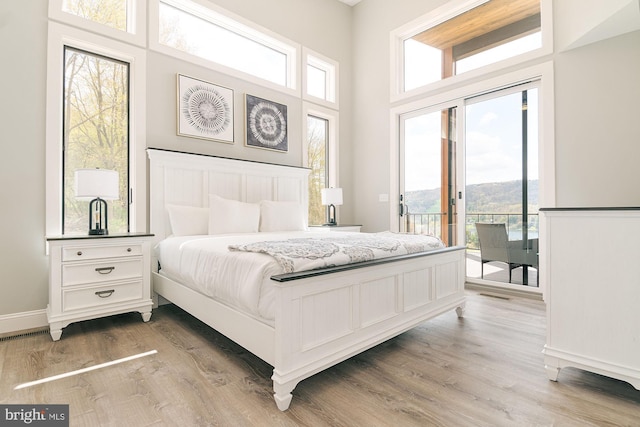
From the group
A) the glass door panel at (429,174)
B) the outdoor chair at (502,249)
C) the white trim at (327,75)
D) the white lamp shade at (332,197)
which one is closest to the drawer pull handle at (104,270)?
the white lamp shade at (332,197)

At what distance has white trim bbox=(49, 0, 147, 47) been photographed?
2715mm

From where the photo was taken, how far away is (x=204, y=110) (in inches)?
142

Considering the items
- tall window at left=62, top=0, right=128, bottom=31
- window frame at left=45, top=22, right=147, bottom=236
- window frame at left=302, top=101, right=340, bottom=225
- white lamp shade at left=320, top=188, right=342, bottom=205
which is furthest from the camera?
window frame at left=302, top=101, right=340, bottom=225

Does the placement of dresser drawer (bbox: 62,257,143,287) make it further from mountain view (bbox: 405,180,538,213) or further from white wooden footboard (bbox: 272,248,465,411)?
mountain view (bbox: 405,180,538,213)

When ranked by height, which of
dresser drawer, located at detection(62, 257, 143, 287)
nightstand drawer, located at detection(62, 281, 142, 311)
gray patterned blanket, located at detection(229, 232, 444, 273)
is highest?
gray patterned blanket, located at detection(229, 232, 444, 273)

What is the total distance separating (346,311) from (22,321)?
8.51 feet

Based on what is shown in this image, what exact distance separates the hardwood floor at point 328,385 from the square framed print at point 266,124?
8.19ft

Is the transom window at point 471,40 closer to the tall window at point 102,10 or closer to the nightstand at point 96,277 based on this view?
the tall window at point 102,10

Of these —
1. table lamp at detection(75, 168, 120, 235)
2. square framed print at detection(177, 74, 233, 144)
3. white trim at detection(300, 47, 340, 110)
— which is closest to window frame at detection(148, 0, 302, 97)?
white trim at detection(300, 47, 340, 110)

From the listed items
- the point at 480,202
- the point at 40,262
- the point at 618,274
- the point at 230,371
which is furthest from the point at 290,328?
the point at 480,202

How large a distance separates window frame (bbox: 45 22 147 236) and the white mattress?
847mm

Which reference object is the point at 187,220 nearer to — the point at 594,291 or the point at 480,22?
the point at 594,291

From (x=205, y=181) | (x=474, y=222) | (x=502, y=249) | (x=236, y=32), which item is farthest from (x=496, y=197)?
(x=236, y=32)

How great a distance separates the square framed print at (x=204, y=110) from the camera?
3.44 metres
